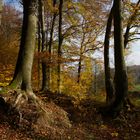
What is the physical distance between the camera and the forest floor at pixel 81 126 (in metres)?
11.1

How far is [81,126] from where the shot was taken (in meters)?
13.7

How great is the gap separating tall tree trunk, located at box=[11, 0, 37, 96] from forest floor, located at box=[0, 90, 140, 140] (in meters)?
1.42

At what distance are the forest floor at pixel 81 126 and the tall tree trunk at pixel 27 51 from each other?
1417mm

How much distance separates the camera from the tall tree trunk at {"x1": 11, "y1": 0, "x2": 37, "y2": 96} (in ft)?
42.0

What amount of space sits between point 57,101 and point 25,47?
3811 millimetres

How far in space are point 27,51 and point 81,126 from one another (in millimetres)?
3714

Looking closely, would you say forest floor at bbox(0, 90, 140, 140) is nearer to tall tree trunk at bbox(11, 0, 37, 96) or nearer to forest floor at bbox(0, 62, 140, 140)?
forest floor at bbox(0, 62, 140, 140)

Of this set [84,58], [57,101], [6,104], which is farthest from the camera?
[84,58]

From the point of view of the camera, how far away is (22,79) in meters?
12.8

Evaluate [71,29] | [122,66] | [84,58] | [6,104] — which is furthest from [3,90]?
[84,58]

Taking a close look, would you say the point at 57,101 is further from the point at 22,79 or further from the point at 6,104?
the point at 6,104

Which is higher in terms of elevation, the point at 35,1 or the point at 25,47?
the point at 35,1

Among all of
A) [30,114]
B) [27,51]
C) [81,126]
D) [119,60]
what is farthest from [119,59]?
[30,114]

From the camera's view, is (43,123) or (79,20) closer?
(43,123)
